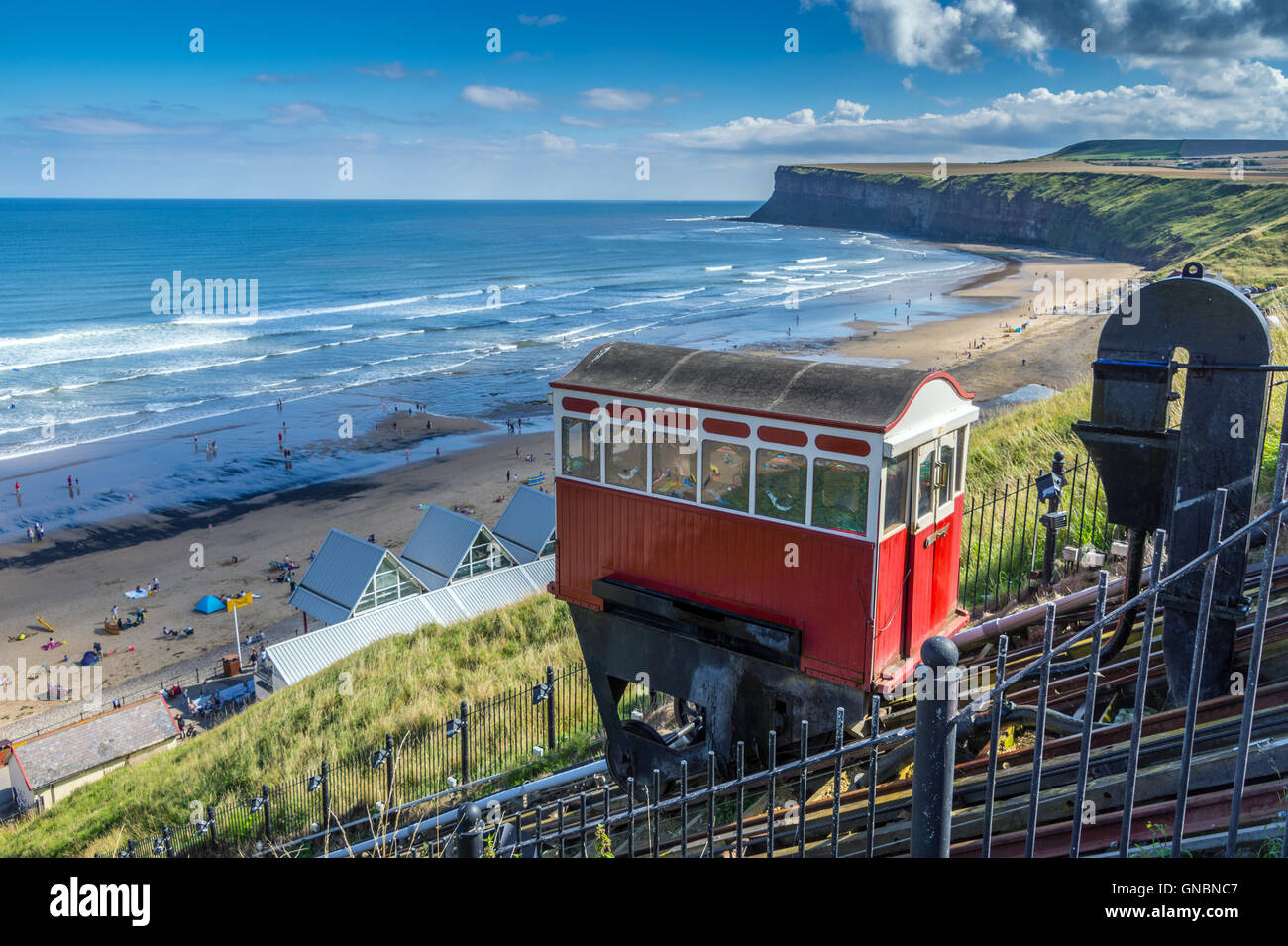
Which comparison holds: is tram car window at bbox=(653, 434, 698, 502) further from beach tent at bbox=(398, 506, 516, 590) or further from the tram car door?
beach tent at bbox=(398, 506, 516, 590)

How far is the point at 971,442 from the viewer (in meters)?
17.9

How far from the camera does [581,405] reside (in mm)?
10430

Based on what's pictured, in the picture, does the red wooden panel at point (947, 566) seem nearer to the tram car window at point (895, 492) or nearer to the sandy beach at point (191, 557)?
the tram car window at point (895, 492)

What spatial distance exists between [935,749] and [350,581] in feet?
74.1

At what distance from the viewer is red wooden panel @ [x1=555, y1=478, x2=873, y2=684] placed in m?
9.06

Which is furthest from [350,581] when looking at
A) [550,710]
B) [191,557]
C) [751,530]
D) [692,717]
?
[751,530]

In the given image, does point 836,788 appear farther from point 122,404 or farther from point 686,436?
point 122,404

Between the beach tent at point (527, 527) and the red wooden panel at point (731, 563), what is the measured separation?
16.6 metres

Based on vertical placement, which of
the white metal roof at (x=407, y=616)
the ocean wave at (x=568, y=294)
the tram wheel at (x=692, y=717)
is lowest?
the white metal roof at (x=407, y=616)

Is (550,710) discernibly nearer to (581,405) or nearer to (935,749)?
(581,405)

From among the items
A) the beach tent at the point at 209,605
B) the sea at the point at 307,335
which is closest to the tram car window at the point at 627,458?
the beach tent at the point at 209,605

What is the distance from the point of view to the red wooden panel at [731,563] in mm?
9062

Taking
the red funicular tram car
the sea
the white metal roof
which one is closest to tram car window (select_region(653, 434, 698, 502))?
the red funicular tram car

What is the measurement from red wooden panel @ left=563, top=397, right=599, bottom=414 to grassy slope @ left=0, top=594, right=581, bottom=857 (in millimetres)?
6421
